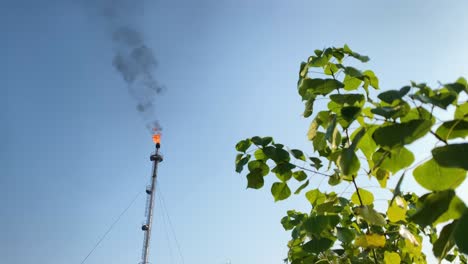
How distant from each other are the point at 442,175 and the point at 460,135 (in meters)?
0.13

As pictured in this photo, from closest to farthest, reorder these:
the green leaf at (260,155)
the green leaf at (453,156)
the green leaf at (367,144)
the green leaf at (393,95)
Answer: the green leaf at (453,156) < the green leaf at (393,95) < the green leaf at (367,144) < the green leaf at (260,155)

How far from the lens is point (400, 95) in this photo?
0.86m

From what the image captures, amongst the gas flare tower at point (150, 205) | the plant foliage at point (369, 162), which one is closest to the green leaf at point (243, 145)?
the plant foliage at point (369, 162)

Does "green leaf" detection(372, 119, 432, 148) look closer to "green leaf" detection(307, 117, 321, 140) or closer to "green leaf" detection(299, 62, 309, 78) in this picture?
"green leaf" detection(307, 117, 321, 140)

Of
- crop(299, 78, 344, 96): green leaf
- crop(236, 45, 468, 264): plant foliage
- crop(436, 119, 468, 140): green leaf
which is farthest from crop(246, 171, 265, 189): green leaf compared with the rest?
crop(436, 119, 468, 140): green leaf

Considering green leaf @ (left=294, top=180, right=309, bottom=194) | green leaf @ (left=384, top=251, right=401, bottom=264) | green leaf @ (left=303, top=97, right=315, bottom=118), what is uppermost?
green leaf @ (left=303, top=97, right=315, bottom=118)

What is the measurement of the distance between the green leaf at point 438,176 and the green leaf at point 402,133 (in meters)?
0.08

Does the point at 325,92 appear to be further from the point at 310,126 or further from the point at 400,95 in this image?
the point at 400,95

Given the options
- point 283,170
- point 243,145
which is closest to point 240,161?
point 243,145

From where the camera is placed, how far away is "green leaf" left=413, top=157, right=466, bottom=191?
812 mm

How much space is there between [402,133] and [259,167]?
0.85m

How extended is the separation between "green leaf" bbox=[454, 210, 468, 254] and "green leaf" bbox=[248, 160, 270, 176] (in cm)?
100

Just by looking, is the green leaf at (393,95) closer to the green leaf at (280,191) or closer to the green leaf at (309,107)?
the green leaf at (309,107)

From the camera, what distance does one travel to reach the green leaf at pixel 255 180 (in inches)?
63.7
